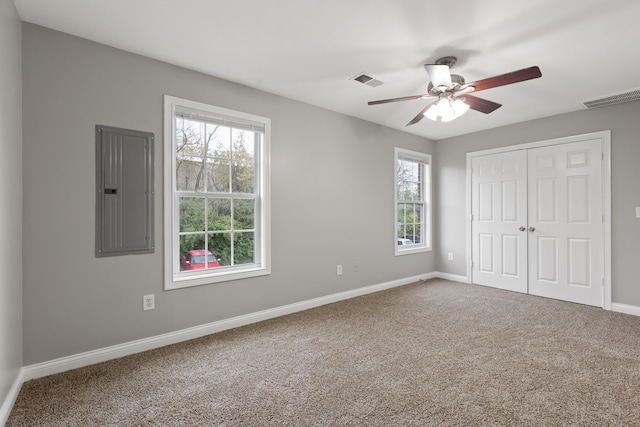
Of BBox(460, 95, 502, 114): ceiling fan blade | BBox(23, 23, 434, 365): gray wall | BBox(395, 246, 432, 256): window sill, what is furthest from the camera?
BBox(395, 246, 432, 256): window sill

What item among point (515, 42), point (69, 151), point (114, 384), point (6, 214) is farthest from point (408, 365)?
point (69, 151)

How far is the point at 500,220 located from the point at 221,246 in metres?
3.94

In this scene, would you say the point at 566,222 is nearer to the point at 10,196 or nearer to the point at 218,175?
the point at 218,175

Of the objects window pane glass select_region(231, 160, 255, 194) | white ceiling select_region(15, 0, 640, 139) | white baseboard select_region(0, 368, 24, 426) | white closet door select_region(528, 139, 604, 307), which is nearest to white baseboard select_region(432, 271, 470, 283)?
white closet door select_region(528, 139, 604, 307)

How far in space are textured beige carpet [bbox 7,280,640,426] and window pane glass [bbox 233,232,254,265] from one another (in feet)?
2.25

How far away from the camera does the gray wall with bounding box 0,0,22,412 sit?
1729 millimetres

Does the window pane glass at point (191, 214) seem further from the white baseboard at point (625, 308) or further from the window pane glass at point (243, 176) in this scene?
the white baseboard at point (625, 308)

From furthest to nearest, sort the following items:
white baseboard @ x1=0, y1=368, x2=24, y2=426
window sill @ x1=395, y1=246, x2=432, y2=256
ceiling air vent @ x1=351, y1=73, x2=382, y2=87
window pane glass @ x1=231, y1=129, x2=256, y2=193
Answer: window sill @ x1=395, y1=246, x2=432, y2=256, window pane glass @ x1=231, y1=129, x2=256, y2=193, ceiling air vent @ x1=351, y1=73, x2=382, y2=87, white baseboard @ x1=0, y1=368, x2=24, y2=426

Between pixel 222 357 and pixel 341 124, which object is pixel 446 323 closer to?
pixel 222 357

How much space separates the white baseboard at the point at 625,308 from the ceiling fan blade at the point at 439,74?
3377 mm

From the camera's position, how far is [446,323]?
3254 millimetres

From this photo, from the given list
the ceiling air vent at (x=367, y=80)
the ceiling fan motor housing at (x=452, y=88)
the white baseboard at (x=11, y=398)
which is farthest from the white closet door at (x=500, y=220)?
the white baseboard at (x=11, y=398)

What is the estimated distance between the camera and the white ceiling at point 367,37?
6.64ft

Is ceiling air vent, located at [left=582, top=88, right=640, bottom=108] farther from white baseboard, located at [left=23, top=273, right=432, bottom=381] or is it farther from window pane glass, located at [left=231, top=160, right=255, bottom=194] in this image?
window pane glass, located at [left=231, top=160, right=255, bottom=194]
